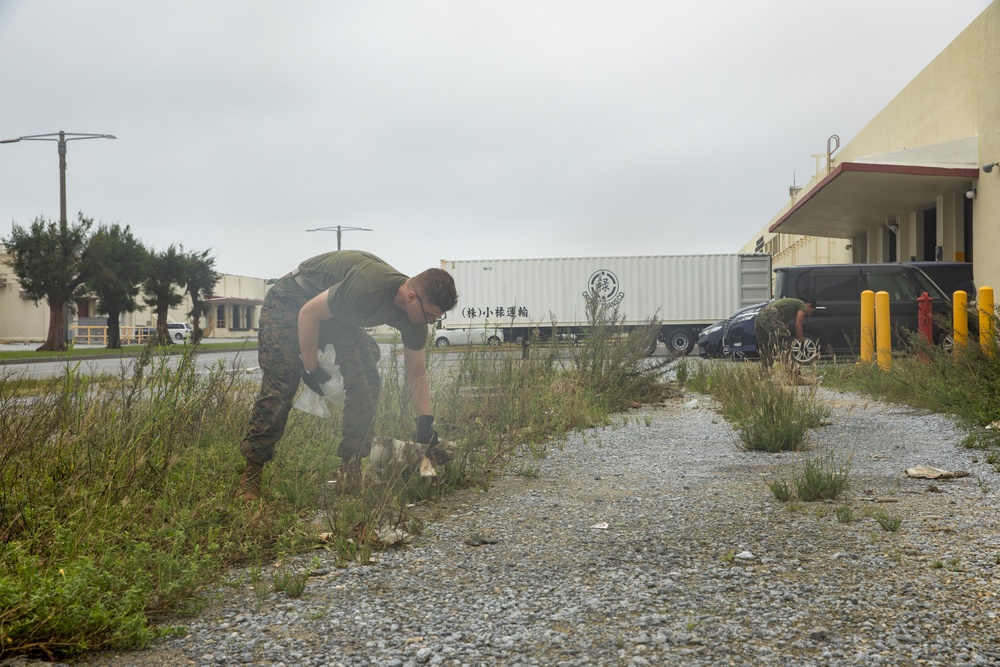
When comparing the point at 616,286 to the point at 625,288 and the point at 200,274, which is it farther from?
the point at 200,274

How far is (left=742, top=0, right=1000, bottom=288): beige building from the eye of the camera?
17.1 m

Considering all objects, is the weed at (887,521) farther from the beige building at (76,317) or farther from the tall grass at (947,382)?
the beige building at (76,317)

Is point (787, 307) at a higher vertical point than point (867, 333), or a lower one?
higher

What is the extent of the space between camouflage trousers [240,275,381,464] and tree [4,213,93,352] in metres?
30.8

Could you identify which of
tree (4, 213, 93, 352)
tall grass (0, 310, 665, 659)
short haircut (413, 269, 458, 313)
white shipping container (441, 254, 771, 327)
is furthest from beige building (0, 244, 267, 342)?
short haircut (413, 269, 458, 313)

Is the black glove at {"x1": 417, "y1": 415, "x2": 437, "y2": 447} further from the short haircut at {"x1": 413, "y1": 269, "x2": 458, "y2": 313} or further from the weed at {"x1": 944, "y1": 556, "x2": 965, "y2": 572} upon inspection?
the weed at {"x1": 944, "y1": 556, "x2": 965, "y2": 572}

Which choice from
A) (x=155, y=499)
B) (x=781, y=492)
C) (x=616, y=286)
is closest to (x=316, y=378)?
(x=155, y=499)

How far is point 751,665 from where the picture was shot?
2.63m

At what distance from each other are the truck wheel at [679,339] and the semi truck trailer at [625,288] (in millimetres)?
30

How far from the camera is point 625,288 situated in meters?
27.6

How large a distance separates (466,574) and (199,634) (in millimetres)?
1094

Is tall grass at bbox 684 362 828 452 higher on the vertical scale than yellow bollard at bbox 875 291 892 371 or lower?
lower

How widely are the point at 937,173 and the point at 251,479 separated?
17015 millimetres

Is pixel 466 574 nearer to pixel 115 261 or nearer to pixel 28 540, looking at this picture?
pixel 28 540
